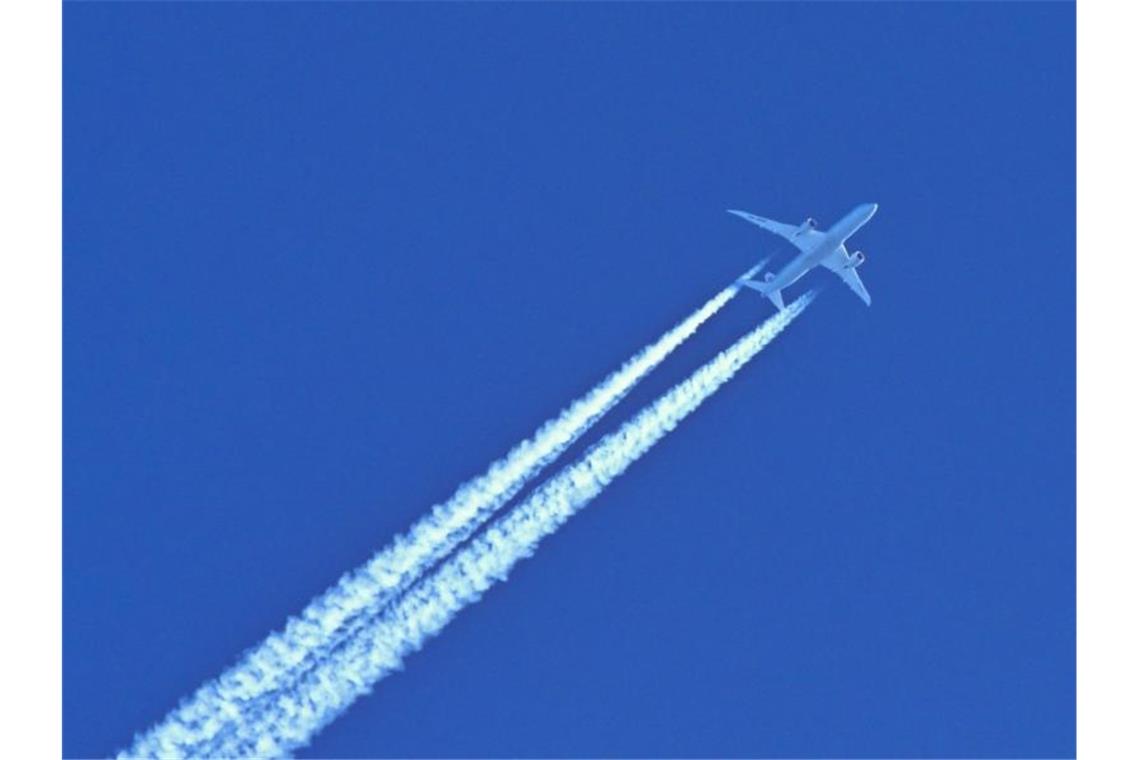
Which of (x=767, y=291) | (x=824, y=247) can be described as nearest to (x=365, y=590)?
(x=767, y=291)

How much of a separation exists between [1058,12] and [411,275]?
1241cm

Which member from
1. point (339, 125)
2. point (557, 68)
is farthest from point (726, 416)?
point (339, 125)

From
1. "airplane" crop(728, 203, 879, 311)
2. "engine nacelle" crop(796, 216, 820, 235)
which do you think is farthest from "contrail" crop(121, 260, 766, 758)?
"engine nacelle" crop(796, 216, 820, 235)

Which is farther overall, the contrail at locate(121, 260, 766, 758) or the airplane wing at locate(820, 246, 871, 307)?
the airplane wing at locate(820, 246, 871, 307)

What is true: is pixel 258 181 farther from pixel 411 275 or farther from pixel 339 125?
pixel 411 275

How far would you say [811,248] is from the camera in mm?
18906

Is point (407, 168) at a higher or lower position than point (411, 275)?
higher

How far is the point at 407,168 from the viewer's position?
1928cm

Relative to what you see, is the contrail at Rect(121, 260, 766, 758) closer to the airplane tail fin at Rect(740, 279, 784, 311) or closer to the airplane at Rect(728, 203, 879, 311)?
the airplane tail fin at Rect(740, 279, 784, 311)

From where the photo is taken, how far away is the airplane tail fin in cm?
1911

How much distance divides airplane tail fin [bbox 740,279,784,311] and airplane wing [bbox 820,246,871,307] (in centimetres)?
91

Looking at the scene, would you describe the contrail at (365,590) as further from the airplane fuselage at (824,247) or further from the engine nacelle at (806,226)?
the engine nacelle at (806,226)

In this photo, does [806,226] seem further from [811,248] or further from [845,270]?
[845,270]

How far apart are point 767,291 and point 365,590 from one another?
808 centimetres
